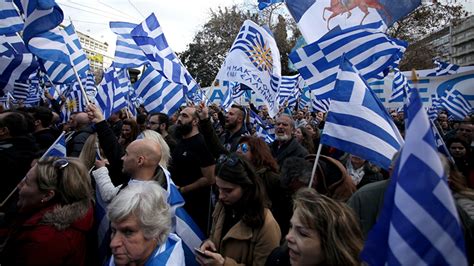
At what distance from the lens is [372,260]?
6.07 ft

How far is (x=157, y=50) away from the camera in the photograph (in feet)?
24.6

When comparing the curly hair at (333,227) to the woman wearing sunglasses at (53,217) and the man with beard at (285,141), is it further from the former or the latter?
the man with beard at (285,141)


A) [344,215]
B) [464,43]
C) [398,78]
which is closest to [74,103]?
[398,78]

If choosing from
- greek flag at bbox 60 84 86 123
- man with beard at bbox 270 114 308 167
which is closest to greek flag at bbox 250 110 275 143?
man with beard at bbox 270 114 308 167

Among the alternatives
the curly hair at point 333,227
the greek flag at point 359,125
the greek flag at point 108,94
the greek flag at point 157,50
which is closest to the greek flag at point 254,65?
the greek flag at point 157,50

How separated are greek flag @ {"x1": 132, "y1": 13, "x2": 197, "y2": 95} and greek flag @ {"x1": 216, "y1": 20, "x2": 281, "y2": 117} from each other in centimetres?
73

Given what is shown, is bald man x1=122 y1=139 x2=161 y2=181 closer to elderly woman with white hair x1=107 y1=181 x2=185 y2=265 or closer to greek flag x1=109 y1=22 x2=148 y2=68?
elderly woman with white hair x1=107 y1=181 x2=185 y2=265

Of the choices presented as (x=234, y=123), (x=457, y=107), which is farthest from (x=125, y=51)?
(x=457, y=107)

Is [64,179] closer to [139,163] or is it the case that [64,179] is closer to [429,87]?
[139,163]

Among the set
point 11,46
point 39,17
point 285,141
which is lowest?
point 285,141

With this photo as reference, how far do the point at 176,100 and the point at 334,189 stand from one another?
488 centimetres

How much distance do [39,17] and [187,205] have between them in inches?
109

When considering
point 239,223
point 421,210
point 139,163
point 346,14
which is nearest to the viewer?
point 421,210

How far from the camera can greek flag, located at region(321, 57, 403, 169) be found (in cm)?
344
